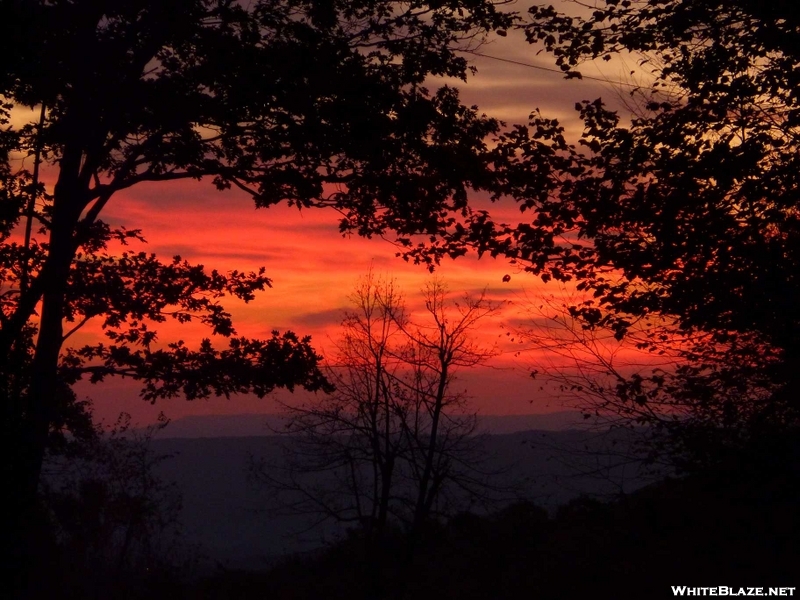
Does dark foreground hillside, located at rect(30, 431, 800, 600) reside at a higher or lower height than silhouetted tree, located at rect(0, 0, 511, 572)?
lower

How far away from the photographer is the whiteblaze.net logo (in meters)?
10.2

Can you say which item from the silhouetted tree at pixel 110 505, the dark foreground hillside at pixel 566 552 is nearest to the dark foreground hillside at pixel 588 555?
the dark foreground hillside at pixel 566 552

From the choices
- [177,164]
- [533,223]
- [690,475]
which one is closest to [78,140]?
[177,164]

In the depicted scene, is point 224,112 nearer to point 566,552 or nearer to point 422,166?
point 422,166

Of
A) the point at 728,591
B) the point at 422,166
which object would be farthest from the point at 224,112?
the point at 728,591

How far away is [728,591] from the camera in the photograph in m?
10.8

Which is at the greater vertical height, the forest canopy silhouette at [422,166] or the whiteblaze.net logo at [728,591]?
the forest canopy silhouette at [422,166]

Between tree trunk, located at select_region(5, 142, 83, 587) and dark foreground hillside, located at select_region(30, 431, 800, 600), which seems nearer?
dark foreground hillside, located at select_region(30, 431, 800, 600)

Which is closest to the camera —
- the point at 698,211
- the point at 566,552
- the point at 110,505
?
the point at 698,211

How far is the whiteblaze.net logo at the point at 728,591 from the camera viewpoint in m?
10.2

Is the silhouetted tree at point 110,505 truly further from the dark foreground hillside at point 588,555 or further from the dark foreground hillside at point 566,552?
the dark foreground hillside at point 588,555

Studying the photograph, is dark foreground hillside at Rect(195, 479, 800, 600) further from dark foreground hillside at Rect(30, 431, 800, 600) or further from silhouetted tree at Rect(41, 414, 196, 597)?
silhouetted tree at Rect(41, 414, 196, 597)

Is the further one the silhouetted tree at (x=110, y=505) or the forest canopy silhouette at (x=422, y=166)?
the silhouetted tree at (x=110, y=505)

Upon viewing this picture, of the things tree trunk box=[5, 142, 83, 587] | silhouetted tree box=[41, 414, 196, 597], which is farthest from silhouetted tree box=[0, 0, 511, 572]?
silhouetted tree box=[41, 414, 196, 597]
